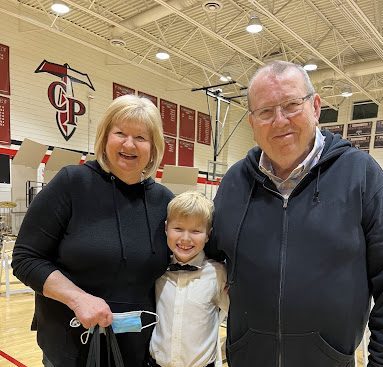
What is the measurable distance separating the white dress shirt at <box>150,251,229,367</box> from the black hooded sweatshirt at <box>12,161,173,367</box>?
12cm

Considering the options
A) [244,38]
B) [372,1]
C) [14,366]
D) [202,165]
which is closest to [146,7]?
[244,38]

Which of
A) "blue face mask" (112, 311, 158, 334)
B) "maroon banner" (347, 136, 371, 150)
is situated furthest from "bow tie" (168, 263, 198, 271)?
"maroon banner" (347, 136, 371, 150)

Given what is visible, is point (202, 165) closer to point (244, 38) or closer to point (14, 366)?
point (244, 38)

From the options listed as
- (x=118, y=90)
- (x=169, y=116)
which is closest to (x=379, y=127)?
(x=169, y=116)

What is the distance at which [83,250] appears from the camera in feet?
3.91

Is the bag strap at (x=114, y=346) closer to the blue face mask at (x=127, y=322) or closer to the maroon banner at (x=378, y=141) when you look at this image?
the blue face mask at (x=127, y=322)

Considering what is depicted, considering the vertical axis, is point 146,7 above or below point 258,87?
above

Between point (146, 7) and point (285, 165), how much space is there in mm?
7109

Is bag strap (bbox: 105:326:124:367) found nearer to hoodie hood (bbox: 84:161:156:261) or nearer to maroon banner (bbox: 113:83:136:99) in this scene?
hoodie hood (bbox: 84:161:156:261)

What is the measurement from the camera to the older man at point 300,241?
1.05 metres

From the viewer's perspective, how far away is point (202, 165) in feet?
39.0

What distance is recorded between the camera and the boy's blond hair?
1.40 meters

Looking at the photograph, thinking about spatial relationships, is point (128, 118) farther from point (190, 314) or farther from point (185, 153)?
point (185, 153)

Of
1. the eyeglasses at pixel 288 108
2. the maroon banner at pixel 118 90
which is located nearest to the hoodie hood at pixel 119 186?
the eyeglasses at pixel 288 108
